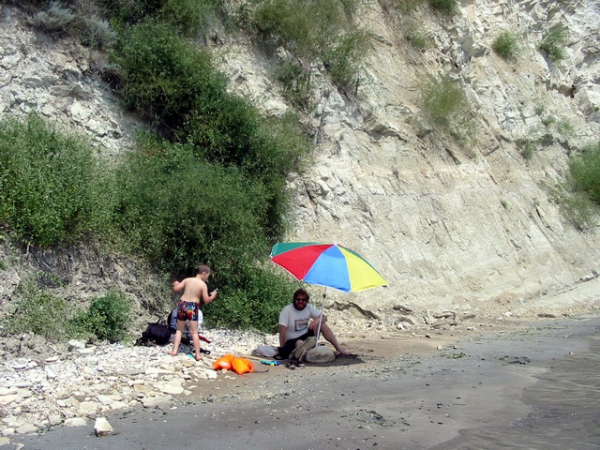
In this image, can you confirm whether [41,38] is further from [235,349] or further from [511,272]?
[511,272]

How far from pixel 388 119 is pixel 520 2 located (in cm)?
975

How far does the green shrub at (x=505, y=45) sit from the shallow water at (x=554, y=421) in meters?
14.5

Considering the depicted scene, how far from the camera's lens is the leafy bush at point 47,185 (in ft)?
28.6

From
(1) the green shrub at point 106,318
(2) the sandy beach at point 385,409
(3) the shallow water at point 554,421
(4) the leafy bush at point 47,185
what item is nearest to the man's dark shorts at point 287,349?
(2) the sandy beach at point 385,409

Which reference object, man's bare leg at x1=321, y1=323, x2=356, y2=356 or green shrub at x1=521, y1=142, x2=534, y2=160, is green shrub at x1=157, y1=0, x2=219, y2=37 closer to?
man's bare leg at x1=321, y1=323, x2=356, y2=356

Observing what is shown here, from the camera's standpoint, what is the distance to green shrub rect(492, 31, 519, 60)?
20.8m

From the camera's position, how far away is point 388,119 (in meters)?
15.9

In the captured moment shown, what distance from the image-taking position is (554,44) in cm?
2244

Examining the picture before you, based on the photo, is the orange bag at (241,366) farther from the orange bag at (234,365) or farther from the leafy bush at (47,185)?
the leafy bush at (47,185)

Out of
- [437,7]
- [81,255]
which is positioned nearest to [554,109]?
[437,7]

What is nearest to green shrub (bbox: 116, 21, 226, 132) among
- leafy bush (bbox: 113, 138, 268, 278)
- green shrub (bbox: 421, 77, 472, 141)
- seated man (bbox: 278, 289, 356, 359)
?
leafy bush (bbox: 113, 138, 268, 278)

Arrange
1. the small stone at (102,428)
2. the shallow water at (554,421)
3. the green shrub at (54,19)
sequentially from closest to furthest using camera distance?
the small stone at (102,428) → the shallow water at (554,421) → the green shrub at (54,19)

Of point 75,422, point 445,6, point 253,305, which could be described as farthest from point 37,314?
point 445,6

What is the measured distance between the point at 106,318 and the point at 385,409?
4136 mm
